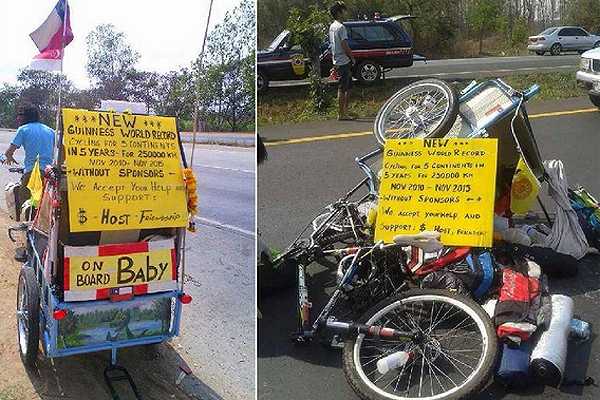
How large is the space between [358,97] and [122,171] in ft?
25.1

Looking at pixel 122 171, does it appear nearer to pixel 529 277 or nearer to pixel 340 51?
pixel 529 277

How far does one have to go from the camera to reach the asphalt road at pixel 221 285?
361cm

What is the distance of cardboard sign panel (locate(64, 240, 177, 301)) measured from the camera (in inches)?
121

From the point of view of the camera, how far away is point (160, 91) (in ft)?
12.9

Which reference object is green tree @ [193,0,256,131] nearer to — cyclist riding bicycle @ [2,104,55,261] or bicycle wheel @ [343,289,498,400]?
bicycle wheel @ [343,289,498,400]

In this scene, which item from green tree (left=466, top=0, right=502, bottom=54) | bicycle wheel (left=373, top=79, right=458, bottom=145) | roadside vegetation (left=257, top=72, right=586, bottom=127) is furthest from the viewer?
green tree (left=466, top=0, right=502, bottom=54)

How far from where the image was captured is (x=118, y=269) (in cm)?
317

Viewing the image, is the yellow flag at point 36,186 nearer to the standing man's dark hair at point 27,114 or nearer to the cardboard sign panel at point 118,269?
the cardboard sign panel at point 118,269

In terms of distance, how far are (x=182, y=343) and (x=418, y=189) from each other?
178 centimetres

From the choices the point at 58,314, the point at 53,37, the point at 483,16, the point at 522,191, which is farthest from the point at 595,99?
the point at 58,314

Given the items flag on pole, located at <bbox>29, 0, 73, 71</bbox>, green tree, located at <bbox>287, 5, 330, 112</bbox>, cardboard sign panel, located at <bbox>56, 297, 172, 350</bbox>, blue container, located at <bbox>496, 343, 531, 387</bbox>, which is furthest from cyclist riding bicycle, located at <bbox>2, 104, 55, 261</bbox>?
blue container, located at <bbox>496, 343, 531, 387</bbox>

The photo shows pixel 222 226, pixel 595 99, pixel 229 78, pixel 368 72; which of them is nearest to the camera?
pixel 229 78

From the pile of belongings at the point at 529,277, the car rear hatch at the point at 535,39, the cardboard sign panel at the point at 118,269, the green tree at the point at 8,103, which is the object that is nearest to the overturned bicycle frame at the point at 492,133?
the pile of belongings at the point at 529,277

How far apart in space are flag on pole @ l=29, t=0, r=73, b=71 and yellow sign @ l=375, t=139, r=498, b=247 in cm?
230
